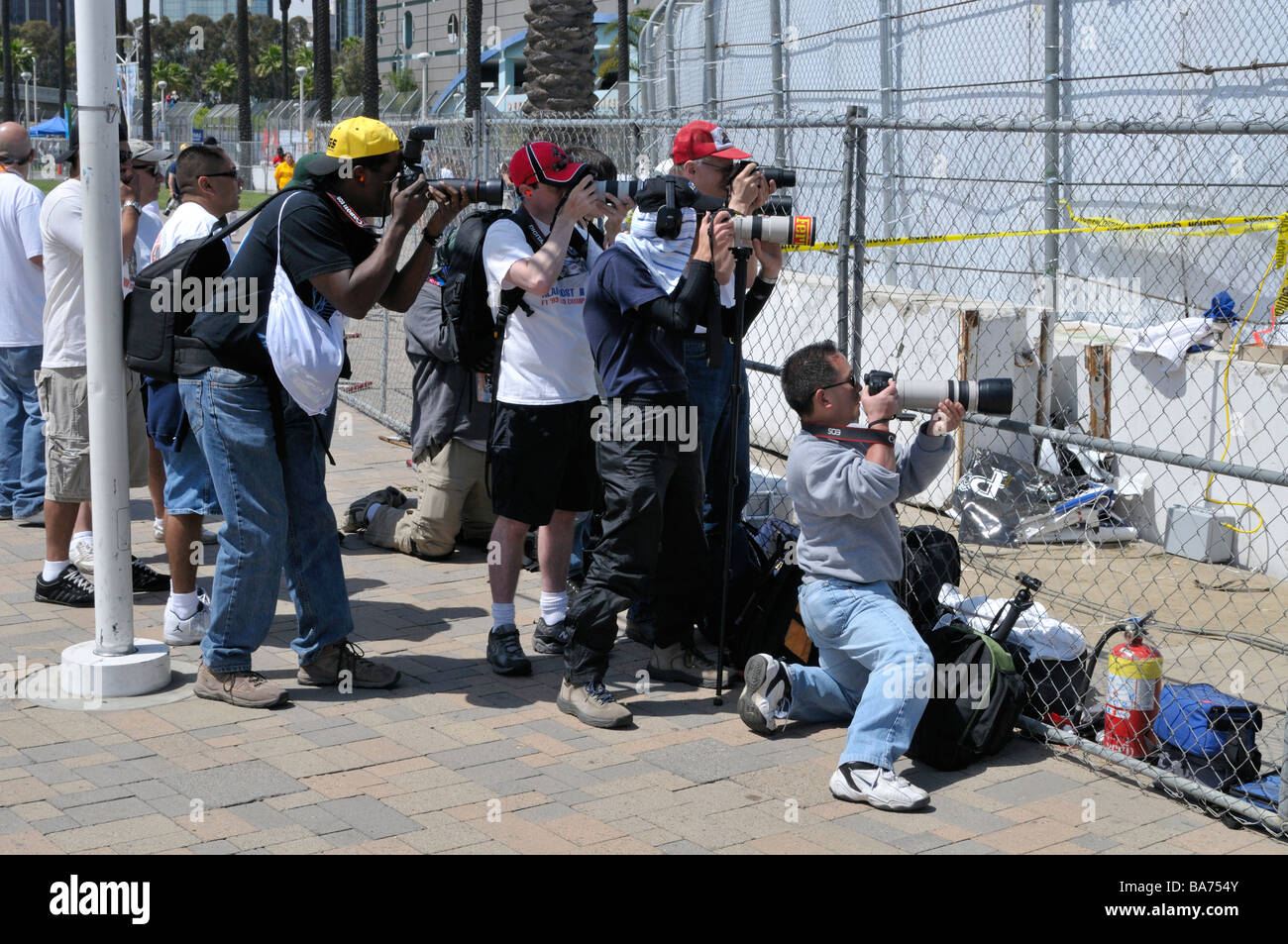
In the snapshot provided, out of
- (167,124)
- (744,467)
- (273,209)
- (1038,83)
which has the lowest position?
(744,467)

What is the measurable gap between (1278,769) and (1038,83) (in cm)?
626

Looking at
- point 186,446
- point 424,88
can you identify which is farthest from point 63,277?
point 424,88

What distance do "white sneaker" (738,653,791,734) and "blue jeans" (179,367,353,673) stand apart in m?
1.52

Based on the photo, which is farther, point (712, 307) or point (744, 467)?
point (744, 467)

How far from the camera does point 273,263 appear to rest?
4.92 meters

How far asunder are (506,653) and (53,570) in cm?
Answer: 223

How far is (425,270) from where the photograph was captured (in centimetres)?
498

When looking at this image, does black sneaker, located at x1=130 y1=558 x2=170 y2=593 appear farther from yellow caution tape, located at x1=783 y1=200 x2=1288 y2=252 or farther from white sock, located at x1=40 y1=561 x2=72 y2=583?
yellow caution tape, located at x1=783 y1=200 x2=1288 y2=252

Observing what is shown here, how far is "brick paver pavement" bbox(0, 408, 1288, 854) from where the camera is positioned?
396 cm

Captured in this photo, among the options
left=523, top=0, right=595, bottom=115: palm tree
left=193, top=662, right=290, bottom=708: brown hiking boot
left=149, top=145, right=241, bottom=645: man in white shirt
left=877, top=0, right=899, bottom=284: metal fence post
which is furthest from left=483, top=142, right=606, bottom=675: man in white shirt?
left=523, top=0, right=595, bottom=115: palm tree

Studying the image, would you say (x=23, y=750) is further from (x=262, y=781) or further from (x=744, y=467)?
(x=744, y=467)

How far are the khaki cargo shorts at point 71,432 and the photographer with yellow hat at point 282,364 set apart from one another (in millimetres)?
1417

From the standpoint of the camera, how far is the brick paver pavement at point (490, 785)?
3965mm
